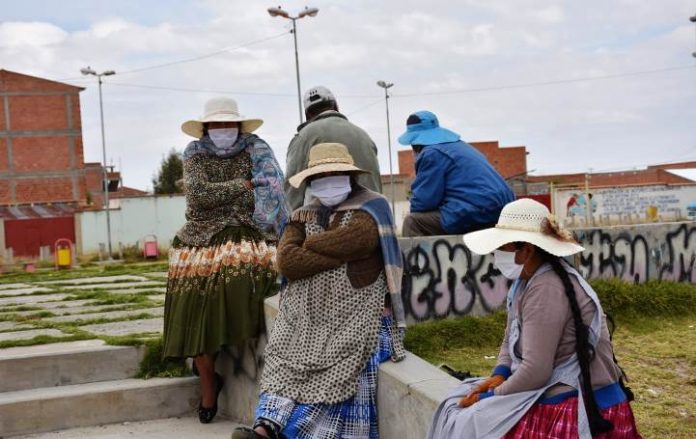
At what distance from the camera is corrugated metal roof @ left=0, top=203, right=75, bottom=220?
48906mm

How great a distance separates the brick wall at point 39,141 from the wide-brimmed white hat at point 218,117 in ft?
164

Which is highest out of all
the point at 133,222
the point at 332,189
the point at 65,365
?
the point at 133,222

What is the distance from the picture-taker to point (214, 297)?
6.07 metres

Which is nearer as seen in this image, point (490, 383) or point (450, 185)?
point (490, 383)

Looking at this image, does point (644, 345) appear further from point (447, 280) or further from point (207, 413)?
point (207, 413)

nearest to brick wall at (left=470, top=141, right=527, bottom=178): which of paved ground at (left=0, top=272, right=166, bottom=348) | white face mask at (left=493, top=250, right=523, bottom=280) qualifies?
paved ground at (left=0, top=272, right=166, bottom=348)

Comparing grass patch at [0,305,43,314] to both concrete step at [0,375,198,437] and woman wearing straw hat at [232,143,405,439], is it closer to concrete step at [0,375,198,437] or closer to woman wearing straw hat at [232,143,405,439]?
concrete step at [0,375,198,437]

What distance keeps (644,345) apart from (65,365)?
419cm

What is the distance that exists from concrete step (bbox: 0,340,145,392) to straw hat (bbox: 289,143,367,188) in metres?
2.30

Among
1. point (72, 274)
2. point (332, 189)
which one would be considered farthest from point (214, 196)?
point (72, 274)

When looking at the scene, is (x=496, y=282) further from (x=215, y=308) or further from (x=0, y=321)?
(x=0, y=321)

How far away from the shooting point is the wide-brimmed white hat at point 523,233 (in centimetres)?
361

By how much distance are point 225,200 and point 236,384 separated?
4.25 ft

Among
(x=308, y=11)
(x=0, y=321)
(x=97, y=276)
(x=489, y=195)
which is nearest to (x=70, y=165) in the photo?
(x=308, y=11)
